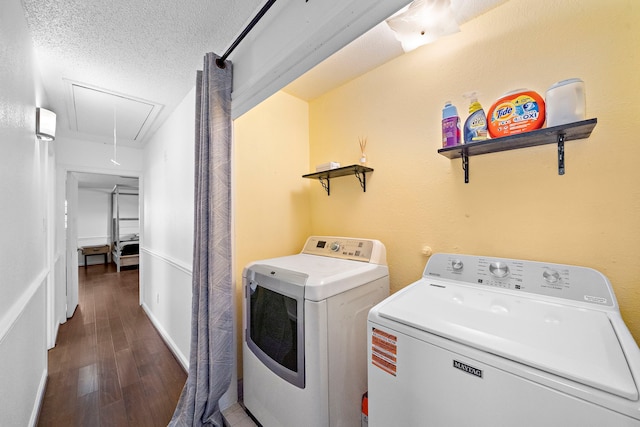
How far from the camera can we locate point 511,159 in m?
1.31

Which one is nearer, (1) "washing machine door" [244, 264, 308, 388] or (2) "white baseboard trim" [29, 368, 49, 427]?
(1) "washing machine door" [244, 264, 308, 388]

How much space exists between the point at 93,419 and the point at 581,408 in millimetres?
2489

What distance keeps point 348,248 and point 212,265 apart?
2.88 feet

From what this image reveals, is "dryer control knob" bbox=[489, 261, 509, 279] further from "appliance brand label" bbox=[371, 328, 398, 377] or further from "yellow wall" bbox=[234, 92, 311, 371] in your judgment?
"yellow wall" bbox=[234, 92, 311, 371]

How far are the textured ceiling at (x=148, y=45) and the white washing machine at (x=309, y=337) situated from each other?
1297 mm

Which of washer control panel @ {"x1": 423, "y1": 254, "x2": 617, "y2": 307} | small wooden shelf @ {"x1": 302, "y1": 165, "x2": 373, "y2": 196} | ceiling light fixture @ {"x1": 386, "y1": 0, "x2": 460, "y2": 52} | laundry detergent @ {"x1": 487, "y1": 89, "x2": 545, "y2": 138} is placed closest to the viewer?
washer control panel @ {"x1": 423, "y1": 254, "x2": 617, "y2": 307}

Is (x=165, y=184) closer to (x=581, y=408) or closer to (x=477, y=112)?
(x=477, y=112)

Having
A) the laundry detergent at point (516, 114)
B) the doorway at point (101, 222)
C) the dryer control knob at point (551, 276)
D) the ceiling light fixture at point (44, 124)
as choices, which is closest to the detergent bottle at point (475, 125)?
the laundry detergent at point (516, 114)

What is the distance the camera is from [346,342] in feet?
4.27

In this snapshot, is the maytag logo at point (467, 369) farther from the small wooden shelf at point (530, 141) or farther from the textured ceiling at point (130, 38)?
the textured ceiling at point (130, 38)

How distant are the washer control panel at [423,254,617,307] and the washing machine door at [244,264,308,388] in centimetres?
73

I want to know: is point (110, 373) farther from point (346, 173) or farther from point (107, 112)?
point (346, 173)

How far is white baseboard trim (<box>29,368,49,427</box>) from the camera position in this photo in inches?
60.9

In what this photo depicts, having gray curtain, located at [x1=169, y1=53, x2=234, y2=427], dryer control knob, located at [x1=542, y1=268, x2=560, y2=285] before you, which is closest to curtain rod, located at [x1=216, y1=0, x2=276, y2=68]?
gray curtain, located at [x1=169, y1=53, x2=234, y2=427]
